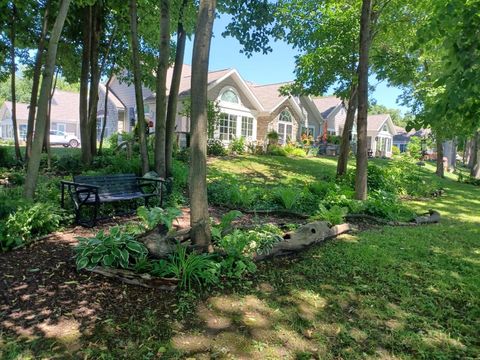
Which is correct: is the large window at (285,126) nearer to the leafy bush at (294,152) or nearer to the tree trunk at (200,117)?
the leafy bush at (294,152)

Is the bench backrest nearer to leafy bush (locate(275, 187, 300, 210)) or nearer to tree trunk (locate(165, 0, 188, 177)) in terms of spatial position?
tree trunk (locate(165, 0, 188, 177))

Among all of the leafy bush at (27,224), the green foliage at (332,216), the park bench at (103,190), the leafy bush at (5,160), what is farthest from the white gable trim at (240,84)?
the leafy bush at (27,224)

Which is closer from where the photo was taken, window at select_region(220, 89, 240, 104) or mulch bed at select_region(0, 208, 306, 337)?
mulch bed at select_region(0, 208, 306, 337)

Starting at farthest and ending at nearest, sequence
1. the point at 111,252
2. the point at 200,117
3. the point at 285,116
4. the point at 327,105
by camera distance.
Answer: the point at 327,105 < the point at 285,116 < the point at 200,117 < the point at 111,252

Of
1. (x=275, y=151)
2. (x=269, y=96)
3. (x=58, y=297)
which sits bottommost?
(x=58, y=297)

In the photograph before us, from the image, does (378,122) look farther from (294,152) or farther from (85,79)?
(85,79)

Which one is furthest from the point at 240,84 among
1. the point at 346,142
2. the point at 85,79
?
the point at 85,79

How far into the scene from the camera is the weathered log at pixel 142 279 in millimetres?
3398

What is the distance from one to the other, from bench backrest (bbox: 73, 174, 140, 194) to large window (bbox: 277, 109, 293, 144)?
2069 cm

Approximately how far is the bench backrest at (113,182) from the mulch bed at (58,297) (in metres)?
1.79

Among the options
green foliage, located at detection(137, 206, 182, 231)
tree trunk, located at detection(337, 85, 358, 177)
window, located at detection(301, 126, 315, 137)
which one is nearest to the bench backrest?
green foliage, located at detection(137, 206, 182, 231)

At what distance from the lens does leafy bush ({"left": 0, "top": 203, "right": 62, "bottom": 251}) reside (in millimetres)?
4246

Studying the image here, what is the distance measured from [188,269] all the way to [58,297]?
3.82 feet

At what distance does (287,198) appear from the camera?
7223 mm
